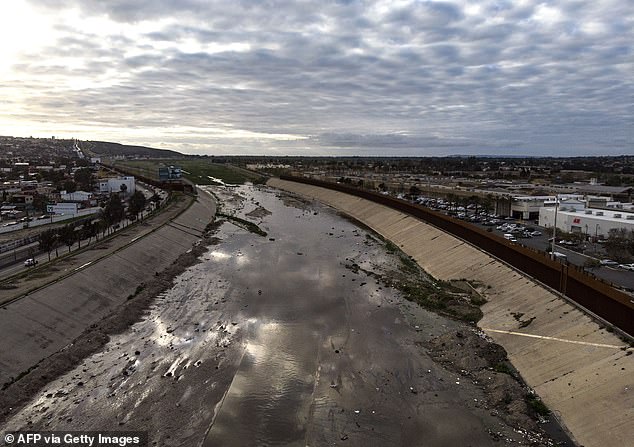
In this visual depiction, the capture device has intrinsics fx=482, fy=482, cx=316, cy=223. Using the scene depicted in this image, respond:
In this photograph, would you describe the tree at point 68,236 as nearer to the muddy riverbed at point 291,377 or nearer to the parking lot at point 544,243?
the muddy riverbed at point 291,377

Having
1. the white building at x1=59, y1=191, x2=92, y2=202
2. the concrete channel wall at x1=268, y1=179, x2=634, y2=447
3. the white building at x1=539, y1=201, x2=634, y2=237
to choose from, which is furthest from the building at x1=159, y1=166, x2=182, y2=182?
the concrete channel wall at x1=268, y1=179, x2=634, y2=447

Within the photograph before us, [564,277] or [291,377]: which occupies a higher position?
[564,277]

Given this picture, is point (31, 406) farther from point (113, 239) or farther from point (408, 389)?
point (113, 239)

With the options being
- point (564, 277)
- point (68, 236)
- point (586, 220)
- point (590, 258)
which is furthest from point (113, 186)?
point (564, 277)

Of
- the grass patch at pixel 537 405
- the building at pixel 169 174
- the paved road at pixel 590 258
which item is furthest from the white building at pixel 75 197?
the grass patch at pixel 537 405

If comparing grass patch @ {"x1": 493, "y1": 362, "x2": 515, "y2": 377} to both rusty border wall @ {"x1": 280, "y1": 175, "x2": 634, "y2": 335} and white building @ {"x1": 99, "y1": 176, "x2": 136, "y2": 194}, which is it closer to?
rusty border wall @ {"x1": 280, "y1": 175, "x2": 634, "y2": 335}

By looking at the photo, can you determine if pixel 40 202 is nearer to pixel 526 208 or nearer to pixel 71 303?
pixel 71 303
